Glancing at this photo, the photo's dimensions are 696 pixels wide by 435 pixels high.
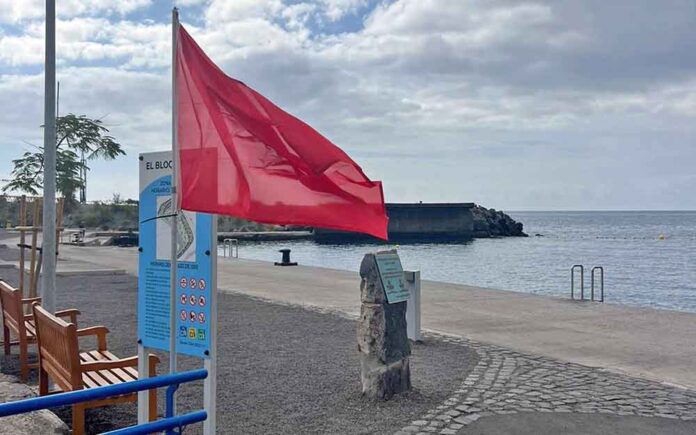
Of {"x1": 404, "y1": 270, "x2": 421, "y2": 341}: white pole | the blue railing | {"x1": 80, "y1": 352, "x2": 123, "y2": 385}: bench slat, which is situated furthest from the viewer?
{"x1": 404, "y1": 270, "x2": 421, "y2": 341}: white pole

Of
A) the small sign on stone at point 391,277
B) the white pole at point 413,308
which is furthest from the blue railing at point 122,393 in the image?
the white pole at point 413,308

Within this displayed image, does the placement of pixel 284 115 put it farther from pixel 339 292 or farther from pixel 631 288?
pixel 631 288

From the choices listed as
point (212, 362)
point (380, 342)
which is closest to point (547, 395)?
point (380, 342)

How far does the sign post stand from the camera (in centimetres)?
516

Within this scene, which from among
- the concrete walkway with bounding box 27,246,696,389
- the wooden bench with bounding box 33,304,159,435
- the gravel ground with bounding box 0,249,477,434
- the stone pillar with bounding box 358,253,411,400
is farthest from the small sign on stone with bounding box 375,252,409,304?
the concrete walkway with bounding box 27,246,696,389

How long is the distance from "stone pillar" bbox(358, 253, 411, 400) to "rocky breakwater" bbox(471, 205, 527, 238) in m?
107

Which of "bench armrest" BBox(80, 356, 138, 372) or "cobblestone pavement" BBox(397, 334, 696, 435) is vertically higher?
"bench armrest" BBox(80, 356, 138, 372)

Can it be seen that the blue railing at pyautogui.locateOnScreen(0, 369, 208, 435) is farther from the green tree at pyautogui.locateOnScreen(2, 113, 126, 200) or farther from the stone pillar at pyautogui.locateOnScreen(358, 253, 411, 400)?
the green tree at pyautogui.locateOnScreen(2, 113, 126, 200)

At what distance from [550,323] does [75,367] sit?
8793 mm

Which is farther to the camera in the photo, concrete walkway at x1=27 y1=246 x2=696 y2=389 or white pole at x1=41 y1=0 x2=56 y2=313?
concrete walkway at x1=27 y1=246 x2=696 y2=389

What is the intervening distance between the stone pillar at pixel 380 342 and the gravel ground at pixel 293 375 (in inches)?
6.2

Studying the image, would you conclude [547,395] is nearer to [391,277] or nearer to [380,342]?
[380,342]

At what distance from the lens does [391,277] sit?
24.8 feet

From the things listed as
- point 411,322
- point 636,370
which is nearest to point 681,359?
point 636,370
